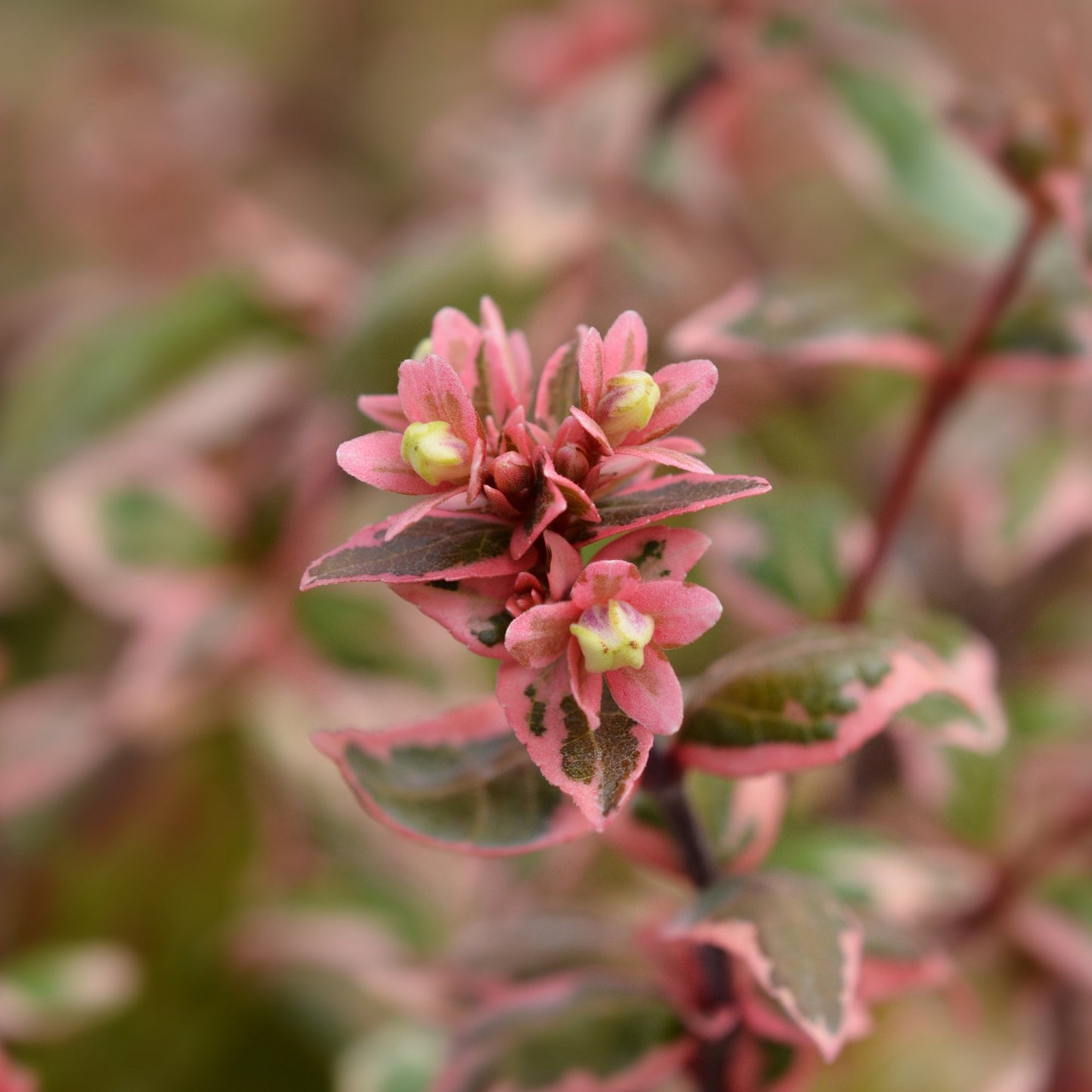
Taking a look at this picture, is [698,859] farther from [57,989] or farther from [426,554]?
[57,989]

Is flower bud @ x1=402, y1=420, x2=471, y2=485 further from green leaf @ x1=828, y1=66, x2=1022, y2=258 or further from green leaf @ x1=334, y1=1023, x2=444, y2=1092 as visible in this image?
green leaf @ x1=828, y1=66, x2=1022, y2=258

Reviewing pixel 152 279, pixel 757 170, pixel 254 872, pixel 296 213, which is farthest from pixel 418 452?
pixel 296 213

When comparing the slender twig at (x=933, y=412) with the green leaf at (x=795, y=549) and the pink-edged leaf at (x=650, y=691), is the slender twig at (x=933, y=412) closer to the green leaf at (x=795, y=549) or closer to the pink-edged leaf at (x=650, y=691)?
the green leaf at (x=795, y=549)

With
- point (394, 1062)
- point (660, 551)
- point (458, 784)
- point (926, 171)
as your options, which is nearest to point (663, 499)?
point (660, 551)

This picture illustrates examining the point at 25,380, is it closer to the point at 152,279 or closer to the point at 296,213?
the point at 152,279

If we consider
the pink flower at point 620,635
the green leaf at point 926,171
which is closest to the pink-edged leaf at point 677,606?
the pink flower at point 620,635
